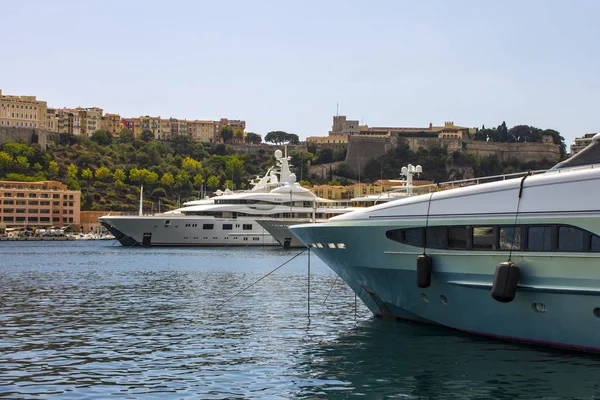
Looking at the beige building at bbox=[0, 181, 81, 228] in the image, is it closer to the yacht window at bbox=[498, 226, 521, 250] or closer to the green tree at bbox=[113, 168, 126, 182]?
the green tree at bbox=[113, 168, 126, 182]

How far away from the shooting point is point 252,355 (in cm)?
2073

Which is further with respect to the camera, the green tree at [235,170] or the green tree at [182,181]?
the green tree at [235,170]

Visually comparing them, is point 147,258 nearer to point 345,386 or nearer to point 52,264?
point 52,264

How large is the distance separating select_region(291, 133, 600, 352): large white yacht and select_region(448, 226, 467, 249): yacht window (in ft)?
0.08

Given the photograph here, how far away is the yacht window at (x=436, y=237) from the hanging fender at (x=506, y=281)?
83.6 inches

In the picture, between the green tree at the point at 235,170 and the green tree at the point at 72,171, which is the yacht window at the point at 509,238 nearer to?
the green tree at the point at 72,171

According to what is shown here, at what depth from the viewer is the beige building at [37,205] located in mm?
147750

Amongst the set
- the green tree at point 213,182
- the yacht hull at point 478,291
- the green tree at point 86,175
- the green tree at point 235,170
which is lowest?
the yacht hull at point 478,291

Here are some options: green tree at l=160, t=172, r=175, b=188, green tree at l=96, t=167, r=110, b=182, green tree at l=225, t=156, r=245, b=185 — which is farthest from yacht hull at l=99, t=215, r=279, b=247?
green tree at l=225, t=156, r=245, b=185

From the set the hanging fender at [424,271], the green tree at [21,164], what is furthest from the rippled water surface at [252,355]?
the green tree at [21,164]

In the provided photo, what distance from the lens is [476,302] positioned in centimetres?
2088

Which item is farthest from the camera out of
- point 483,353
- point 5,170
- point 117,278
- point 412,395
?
point 5,170

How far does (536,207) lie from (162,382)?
8943 millimetres

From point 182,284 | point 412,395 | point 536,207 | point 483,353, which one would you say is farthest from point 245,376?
point 182,284
